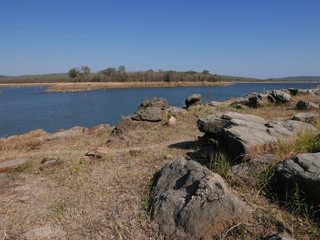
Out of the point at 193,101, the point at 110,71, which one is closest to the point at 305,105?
the point at 193,101

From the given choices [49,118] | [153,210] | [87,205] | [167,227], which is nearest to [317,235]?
[167,227]

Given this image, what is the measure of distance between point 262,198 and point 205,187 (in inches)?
38.4

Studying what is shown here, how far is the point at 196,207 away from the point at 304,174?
168cm

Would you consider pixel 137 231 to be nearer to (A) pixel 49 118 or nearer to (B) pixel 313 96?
(B) pixel 313 96

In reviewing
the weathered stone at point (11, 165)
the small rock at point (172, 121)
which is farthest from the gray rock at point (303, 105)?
the weathered stone at point (11, 165)

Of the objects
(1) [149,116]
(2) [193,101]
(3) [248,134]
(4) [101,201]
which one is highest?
(3) [248,134]

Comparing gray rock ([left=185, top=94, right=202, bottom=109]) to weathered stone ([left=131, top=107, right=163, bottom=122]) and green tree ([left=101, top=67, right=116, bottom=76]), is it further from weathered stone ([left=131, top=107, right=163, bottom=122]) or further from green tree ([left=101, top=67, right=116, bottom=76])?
green tree ([left=101, top=67, right=116, bottom=76])

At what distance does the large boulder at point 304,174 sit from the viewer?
3289mm

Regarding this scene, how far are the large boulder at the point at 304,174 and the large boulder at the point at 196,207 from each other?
3.00 feet

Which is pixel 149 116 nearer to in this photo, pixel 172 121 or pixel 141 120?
pixel 141 120

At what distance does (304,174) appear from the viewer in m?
3.45

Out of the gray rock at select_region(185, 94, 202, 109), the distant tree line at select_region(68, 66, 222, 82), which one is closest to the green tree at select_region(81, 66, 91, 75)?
the distant tree line at select_region(68, 66, 222, 82)

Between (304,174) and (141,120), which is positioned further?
(141,120)

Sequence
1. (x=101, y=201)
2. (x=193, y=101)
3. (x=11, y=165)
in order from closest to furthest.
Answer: (x=101, y=201), (x=11, y=165), (x=193, y=101)
